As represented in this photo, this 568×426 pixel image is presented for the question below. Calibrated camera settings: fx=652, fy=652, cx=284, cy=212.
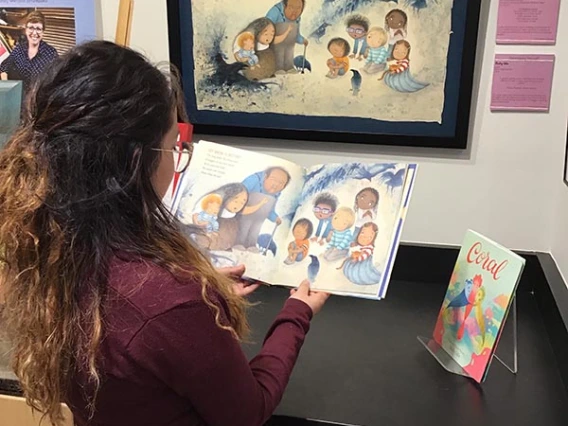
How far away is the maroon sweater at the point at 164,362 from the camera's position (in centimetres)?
70

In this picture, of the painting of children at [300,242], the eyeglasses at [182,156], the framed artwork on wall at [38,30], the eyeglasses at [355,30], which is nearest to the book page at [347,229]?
the painting of children at [300,242]

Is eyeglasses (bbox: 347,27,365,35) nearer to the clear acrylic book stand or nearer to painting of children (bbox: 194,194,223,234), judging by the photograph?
painting of children (bbox: 194,194,223,234)

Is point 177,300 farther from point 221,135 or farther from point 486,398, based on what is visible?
point 221,135

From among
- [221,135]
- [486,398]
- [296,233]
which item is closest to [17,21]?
[221,135]

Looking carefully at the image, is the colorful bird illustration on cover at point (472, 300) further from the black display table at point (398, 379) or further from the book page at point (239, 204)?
the book page at point (239, 204)

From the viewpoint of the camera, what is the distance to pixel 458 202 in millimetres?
1451

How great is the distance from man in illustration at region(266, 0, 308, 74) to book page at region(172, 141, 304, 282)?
0.36 m

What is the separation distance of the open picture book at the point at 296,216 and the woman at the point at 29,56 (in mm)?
670

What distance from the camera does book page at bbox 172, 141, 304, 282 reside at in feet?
3.68

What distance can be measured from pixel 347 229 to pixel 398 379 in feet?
0.87

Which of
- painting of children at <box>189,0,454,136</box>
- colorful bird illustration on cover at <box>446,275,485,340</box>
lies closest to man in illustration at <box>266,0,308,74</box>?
painting of children at <box>189,0,454,136</box>

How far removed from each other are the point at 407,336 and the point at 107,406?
0.66 metres

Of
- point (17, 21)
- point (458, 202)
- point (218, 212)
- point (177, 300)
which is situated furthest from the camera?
point (17, 21)

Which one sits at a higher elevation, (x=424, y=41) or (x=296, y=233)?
(x=424, y=41)
